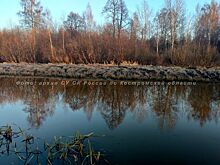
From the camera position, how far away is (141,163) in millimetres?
5672

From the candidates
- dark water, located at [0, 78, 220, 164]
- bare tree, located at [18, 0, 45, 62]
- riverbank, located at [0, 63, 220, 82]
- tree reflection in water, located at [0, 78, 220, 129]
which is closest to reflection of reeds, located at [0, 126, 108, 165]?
dark water, located at [0, 78, 220, 164]

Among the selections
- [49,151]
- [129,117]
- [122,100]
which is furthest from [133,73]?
[49,151]

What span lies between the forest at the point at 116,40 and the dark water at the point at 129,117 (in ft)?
28.8

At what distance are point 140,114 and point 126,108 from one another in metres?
1.00

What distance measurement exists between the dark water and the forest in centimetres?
879

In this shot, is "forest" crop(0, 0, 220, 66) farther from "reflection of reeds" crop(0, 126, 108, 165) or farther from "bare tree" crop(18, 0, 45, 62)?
"reflection of reeds" crop(0, 126, 108, 165)

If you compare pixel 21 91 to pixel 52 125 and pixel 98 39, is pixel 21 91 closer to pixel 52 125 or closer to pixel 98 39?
pixel 52 125

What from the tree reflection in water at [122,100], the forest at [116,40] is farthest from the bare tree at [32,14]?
the tree reflection in water at [122,100]

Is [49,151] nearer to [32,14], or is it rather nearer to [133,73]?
[133,73]

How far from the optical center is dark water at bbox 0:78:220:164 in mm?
6242

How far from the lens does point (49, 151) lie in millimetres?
5680

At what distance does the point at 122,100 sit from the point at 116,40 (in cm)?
1358

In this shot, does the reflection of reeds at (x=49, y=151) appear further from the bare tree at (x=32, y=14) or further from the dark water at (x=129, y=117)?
the bare tree at (x=32, y=14)

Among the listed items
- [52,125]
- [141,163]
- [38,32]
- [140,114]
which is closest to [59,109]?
[52,125]
